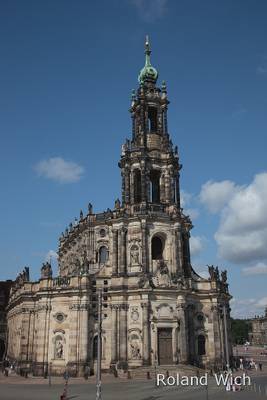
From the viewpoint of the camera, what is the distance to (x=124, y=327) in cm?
5044

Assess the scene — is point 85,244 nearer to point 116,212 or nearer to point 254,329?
point 116,212

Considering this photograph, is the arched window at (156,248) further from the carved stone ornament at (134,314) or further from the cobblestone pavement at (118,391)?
the cobblestone pavement at (118,391)

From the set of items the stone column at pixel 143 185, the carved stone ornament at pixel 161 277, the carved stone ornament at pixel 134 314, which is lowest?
the carved stone ornament at pixel 134 314

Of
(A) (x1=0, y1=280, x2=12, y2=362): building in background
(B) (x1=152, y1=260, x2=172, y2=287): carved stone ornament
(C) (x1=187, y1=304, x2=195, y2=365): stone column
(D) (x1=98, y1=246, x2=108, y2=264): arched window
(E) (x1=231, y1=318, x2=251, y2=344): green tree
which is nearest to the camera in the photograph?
(C) (x1=187, y1=304, x2=195, y2=365): stone column

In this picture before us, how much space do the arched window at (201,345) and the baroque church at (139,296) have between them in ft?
0.38

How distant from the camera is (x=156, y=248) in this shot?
186 ft

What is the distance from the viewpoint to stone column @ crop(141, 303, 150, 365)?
48.6 metres

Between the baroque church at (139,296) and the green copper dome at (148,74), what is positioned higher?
Answer: the green copper dome at (148,74)

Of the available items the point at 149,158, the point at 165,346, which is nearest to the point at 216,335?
the point at 165,346

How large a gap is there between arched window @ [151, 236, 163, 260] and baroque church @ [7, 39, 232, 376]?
0.12 meters

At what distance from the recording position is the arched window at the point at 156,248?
5644 cm

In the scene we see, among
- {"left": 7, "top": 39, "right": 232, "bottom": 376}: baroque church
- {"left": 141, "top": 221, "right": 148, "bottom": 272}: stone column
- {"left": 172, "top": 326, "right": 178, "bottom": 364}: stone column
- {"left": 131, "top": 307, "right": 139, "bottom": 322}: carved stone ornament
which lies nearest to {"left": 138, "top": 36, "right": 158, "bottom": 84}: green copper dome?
{"left": 7, "top": 39, "right": 232, "bottom": 376}: baroque church

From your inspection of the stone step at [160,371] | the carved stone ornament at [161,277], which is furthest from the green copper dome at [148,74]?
the stone step at [160,371]

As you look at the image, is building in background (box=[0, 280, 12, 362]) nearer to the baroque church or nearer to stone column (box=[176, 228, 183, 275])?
the baroque church
